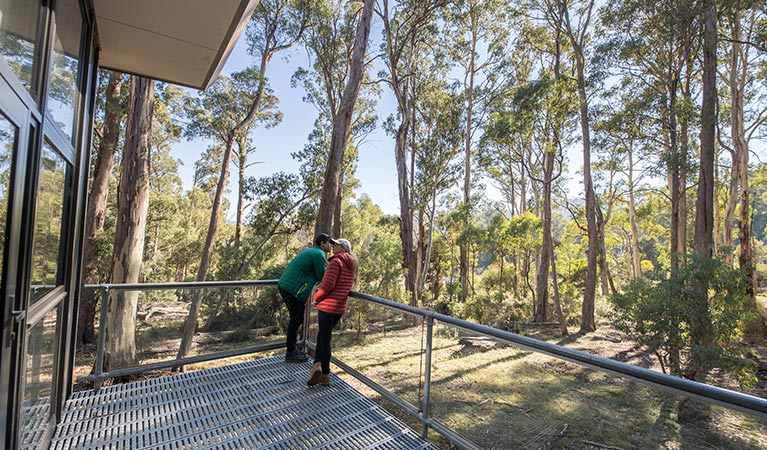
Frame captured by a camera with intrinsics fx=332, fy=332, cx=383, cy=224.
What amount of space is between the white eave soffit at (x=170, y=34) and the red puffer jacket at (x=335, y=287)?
223 cm

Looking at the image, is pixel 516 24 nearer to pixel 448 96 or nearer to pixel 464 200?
pixel 448 96

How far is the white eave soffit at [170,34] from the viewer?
2.50 m

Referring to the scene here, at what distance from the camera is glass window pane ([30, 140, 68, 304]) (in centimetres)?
168

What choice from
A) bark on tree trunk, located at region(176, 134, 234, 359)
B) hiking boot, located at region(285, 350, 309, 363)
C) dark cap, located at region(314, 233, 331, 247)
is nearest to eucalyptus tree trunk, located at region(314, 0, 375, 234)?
dark cap, located at region(314, 233, 331, 247)

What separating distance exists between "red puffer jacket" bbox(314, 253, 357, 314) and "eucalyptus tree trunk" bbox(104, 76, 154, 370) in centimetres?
413

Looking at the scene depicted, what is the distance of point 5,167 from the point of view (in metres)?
1.22

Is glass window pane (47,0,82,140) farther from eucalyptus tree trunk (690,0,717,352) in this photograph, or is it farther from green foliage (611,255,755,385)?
eucalyptus tree trunk (690,0,717,352)

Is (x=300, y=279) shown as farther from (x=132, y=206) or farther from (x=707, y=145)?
(x=707, y=145)

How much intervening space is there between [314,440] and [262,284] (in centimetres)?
214

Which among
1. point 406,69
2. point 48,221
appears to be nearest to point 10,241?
point 48,221

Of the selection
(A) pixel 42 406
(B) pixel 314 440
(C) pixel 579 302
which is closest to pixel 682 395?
(B) pixel 314 440

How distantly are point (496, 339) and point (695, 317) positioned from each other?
18.9ft

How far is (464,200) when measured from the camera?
17891mm

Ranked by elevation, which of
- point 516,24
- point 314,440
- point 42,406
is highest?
point 516,24
